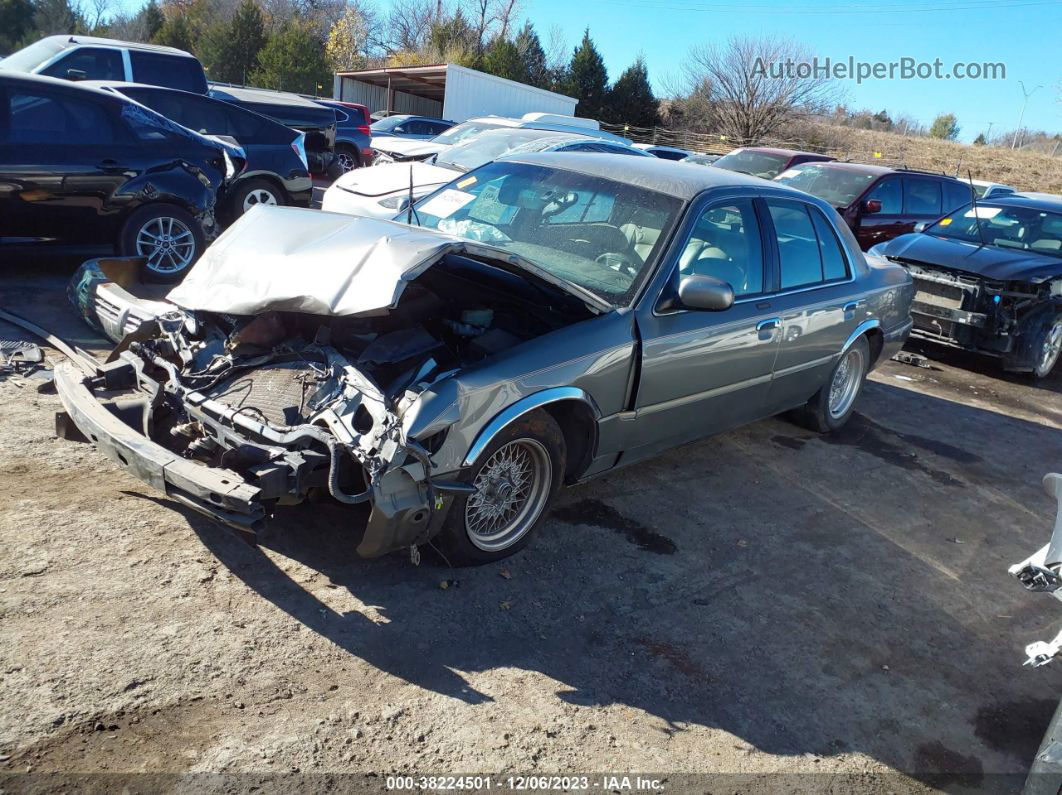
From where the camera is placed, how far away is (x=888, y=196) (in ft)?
42.1

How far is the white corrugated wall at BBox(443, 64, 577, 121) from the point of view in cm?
2884

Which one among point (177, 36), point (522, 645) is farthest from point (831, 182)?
point (177, 36)

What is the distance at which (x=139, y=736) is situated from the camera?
2.70 metres

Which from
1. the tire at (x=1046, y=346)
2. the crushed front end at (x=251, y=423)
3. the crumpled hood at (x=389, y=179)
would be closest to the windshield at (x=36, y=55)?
the crumpled hood at (x=389, y=179)

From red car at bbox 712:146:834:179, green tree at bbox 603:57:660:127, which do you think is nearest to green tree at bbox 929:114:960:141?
green tree at bbox 603:57:660:127

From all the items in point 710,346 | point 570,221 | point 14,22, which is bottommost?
point 710,346

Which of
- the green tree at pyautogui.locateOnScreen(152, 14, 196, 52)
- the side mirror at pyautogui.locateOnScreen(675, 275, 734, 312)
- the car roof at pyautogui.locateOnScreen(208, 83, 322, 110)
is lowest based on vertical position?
the side mirror at pyautogui.locateOnScreen(675, 275, 734, 312)

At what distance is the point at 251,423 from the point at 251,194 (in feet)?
23.0

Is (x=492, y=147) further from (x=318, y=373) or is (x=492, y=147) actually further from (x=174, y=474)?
(x=174, y=474)

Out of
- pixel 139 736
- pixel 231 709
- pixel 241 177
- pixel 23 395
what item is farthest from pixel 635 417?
pixel 241 177

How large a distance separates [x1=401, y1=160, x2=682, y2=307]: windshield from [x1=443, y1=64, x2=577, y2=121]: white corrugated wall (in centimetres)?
2466

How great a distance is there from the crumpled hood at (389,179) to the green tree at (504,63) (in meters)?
34.2

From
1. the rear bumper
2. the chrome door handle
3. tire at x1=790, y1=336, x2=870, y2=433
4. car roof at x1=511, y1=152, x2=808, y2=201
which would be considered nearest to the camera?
the rear bumper

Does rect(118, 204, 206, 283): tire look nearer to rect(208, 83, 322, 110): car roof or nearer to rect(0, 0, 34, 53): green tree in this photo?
rect(208, 83, 322, 110): car roof
